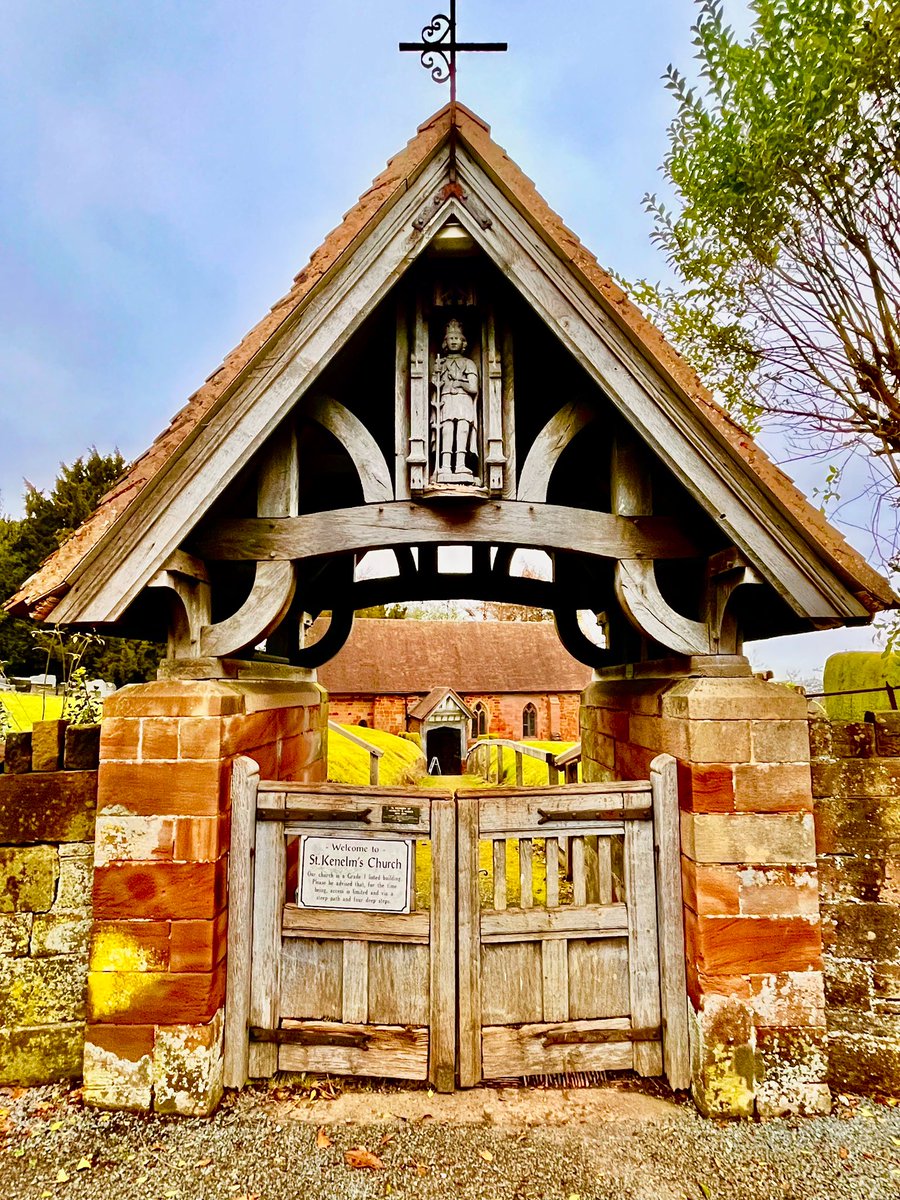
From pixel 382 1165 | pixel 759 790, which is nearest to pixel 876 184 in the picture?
pixel 759 790

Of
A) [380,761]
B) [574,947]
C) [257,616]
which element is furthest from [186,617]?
[380,761]

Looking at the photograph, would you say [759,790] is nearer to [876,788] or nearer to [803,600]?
[876,788]

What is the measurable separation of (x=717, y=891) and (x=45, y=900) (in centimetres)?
339

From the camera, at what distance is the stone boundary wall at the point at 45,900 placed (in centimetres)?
306

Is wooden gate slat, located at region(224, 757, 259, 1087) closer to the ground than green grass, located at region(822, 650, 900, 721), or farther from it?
closer to the ground

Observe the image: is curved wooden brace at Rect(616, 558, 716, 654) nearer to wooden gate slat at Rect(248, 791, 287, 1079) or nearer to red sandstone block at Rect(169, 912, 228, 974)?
wooden gate slat at Rect(248, 791, 287, 1079)

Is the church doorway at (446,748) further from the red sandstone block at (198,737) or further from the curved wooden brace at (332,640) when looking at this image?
the red sandstone block at (198,737)

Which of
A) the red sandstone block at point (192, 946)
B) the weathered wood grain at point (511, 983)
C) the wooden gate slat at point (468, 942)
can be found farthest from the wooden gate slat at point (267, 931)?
the weathered wood grain at point (511, 983)

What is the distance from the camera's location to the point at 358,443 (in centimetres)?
331

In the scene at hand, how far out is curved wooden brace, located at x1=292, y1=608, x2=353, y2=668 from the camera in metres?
5.62

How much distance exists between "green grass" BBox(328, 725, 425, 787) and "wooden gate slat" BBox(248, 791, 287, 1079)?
6.32 m

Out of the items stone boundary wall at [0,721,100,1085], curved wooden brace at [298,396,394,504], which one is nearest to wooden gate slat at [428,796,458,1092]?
curved wooden brace at [298,396,394,504]

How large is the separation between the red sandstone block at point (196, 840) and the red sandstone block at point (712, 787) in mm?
2392

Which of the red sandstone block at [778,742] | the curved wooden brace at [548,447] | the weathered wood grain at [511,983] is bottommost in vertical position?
the weathered wood grain at [511,983]
